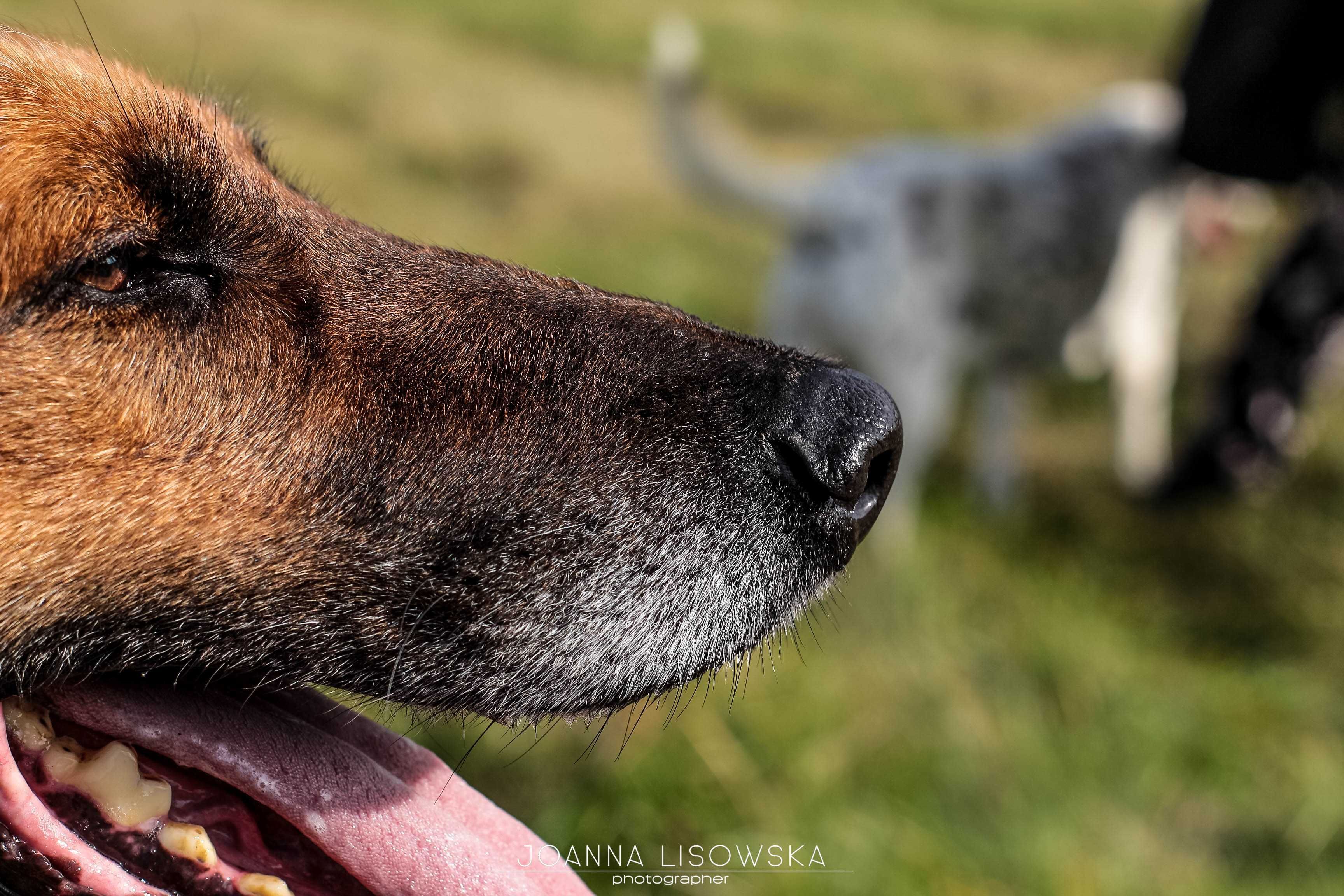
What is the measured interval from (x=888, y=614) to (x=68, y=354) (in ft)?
12.5

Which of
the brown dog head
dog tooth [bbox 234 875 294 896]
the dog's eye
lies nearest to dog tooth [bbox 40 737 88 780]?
the brown dog head

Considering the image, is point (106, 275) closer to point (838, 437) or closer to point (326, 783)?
point (326, 783)

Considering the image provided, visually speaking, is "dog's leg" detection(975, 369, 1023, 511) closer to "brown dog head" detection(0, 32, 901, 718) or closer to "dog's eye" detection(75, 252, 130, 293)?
"brown dog head" detection(0, 32, 901, 718)

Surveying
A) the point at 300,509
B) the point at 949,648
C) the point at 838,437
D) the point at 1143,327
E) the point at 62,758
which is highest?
the point at 838,437

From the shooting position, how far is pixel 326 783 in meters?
1.96

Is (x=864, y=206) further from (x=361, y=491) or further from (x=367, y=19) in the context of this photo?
(x=367, y=19)

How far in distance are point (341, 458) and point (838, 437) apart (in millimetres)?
846

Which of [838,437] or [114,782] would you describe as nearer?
[114,782]

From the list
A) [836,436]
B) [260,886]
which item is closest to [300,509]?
[260,886]

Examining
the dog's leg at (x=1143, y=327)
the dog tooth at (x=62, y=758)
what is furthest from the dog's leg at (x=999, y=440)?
the dog tooth at (x=62, y=758)

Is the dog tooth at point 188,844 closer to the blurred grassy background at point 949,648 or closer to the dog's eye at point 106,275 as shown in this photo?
the dog's eye at point 106,275

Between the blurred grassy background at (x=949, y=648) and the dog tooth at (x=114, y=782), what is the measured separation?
1.14m

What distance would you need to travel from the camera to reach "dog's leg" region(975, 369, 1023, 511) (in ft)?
22.7

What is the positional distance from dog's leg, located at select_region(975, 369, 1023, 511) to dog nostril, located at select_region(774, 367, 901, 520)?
504 centimetres
